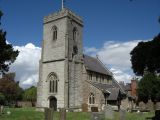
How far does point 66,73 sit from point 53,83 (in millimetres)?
3812

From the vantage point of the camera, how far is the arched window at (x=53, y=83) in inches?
1982

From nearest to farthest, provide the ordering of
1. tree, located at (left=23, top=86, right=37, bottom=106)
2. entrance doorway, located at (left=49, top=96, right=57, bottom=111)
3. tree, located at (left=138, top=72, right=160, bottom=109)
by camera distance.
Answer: entrance doorway, located at (left=49, top=96, right=57, bottom=111), tree, located at (left=138, top=72, right=160, bottom=109), tree, located at (left=23, top=86, right=37, bottom=106)

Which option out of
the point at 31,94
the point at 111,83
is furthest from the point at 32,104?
the point at 111,83

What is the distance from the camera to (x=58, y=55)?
5088 centimetres

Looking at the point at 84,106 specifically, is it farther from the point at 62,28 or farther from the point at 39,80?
the point at 62,28

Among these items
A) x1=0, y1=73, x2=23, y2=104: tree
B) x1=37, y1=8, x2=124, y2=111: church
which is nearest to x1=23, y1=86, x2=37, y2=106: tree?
x1=0, y1=73, x2=23, y2=104: tree

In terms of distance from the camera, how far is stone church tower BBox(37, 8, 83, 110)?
49000 mm

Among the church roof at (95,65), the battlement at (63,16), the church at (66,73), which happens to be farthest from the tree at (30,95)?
the battlement at (63,16)

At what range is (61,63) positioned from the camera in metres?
50.0

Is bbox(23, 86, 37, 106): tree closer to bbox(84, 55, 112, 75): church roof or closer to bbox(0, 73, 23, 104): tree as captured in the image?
bbox(0, 73, 23, 104): tree

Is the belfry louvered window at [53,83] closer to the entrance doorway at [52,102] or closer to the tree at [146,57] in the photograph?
the entrance doorway at [52,102]

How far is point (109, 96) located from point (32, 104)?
3533 cm

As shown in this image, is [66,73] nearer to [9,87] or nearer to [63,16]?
[63,16]

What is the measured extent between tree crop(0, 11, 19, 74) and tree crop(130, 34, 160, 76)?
1321cm
